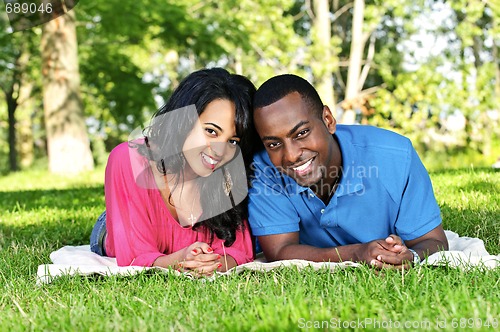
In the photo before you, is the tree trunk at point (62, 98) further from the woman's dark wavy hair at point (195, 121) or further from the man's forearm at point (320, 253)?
the man's forearm at point (320, 253)

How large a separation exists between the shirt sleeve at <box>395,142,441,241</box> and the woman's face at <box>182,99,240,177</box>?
3.49 feet

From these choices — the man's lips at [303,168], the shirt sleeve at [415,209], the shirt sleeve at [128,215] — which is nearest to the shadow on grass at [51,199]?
the shirt sleeve at [128,215]

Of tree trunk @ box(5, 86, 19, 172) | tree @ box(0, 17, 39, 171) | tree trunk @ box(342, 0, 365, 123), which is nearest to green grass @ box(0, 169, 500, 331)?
tree @ box(0, 17, 39, 171)

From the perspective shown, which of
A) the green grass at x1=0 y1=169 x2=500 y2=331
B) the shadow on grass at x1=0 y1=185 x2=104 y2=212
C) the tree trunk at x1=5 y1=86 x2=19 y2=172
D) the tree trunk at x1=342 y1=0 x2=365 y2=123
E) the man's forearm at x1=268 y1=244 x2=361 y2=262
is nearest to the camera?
the green grass at x1=0 y1=169 x2=500 y2=331

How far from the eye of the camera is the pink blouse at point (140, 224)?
155 inches

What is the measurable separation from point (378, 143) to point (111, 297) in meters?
1.87

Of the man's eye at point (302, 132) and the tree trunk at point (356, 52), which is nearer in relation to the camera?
the man's eye at point (302, 132)

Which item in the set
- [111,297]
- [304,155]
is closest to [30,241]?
[111,297]

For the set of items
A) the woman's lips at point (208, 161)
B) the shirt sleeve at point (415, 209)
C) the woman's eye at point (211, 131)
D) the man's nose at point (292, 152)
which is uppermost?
the woman's eye at point (211, 131)

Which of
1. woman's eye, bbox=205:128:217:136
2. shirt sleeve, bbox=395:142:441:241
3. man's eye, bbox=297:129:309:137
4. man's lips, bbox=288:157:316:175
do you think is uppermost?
woman's eye, bbox=205:128:217:136

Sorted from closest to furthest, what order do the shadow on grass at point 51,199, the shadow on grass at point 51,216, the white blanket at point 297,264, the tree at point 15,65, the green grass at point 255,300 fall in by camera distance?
the green grass at point 255,300 → the white blanket at point 297,264 → the shadow on grass at point 51,216 → the shadow on grass at point 51,199 → the tree at point 15,65

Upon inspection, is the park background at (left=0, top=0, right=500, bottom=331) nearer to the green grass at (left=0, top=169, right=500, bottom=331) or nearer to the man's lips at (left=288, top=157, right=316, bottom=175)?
the green grass at (left=0, top=169, right=500, bottom=331)

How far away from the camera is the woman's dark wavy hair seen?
3.87 m

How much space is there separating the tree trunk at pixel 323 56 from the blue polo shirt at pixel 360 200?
15.3 m
